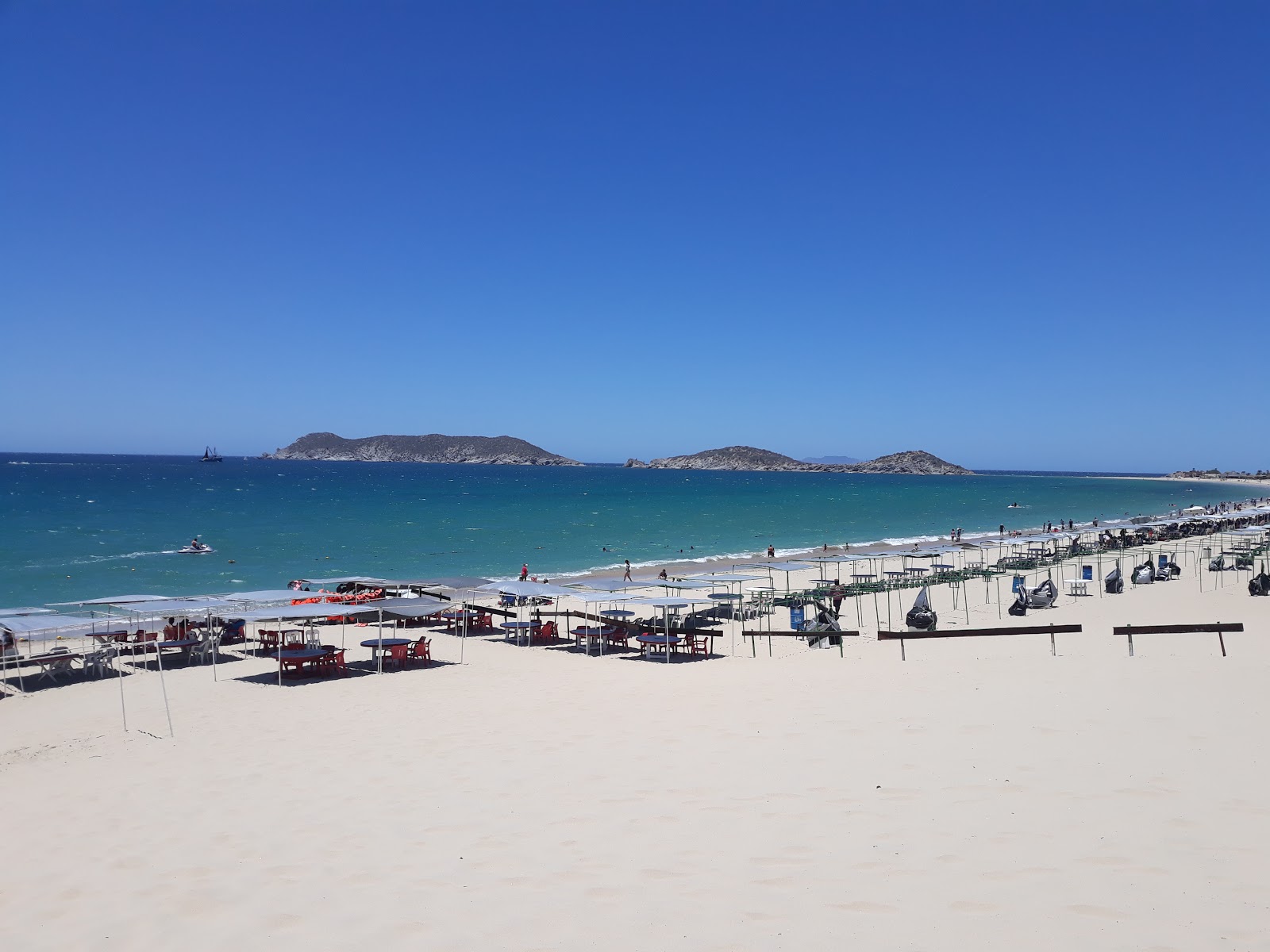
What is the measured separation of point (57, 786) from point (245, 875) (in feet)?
13.6

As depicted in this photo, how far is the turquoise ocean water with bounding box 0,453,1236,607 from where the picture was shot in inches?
1497

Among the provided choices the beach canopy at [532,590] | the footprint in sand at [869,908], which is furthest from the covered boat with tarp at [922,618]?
the footprint in sand at [869,908]

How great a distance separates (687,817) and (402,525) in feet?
191

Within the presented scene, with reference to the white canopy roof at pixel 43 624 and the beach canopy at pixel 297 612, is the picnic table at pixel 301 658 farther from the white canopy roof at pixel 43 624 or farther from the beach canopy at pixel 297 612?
the white canopy roof at pixel 43 624

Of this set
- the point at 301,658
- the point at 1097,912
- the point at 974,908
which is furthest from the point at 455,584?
the point at 1097,912

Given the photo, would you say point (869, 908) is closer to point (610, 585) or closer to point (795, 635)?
point (795, 635)

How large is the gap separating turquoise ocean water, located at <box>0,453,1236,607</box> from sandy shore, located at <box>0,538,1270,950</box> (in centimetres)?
2461

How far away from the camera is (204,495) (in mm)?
90062

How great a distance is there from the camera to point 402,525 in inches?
2456

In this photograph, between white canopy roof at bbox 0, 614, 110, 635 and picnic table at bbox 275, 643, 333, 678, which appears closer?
white canopy roof at bbox 0, 614, 110, 635

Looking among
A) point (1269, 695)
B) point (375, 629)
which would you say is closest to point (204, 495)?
point (375, 629)

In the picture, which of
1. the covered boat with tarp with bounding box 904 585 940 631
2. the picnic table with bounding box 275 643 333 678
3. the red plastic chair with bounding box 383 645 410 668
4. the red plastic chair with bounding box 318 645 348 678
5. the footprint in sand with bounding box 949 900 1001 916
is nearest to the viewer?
the footprint in sand with bounding box 949 900 1001 916

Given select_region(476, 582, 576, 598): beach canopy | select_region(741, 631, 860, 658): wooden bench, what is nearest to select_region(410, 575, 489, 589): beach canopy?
select_region(476, 582, 576, 598): beach canopy

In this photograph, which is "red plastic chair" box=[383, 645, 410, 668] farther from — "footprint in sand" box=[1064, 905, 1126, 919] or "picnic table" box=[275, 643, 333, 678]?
"footprint in sand" box=[1064, 905, 1126, 919]
